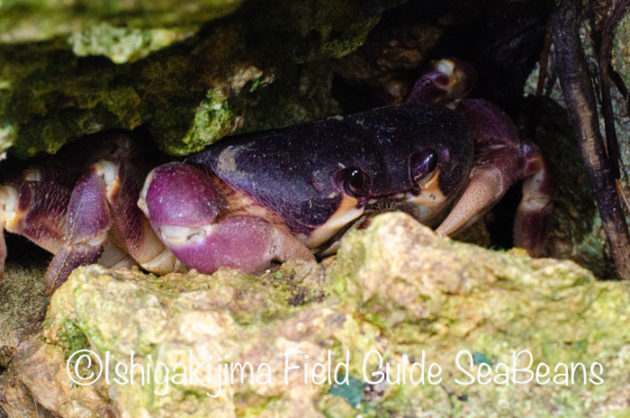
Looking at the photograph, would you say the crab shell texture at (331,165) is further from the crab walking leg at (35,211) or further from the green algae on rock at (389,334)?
the green algae on rock at (389,334)

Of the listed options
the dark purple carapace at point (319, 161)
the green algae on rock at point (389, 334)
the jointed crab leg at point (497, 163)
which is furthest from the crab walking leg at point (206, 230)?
the jointed crab leg at point (497, 163)

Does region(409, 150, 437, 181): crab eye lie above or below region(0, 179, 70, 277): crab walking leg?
below

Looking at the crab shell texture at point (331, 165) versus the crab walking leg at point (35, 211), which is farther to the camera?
the crab shell texture at point (331, 165)

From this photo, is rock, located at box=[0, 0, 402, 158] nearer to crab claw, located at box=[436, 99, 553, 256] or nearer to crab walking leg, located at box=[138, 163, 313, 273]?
crab walking leg, located at box=[138, 163, 313, 273]

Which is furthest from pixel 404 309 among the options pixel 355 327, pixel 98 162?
pixel 98 162

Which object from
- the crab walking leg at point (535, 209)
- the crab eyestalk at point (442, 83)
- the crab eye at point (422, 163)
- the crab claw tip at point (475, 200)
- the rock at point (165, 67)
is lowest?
the crab walking leg at point (535, 209)

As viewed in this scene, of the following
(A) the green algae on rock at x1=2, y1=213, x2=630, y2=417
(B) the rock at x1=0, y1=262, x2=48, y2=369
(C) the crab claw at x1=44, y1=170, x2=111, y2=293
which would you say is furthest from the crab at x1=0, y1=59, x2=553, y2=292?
(A) the green algae on rock at x1=2, y1=213, x2=630, y2=417

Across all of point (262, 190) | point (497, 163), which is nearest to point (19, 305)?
point (262, 190)
